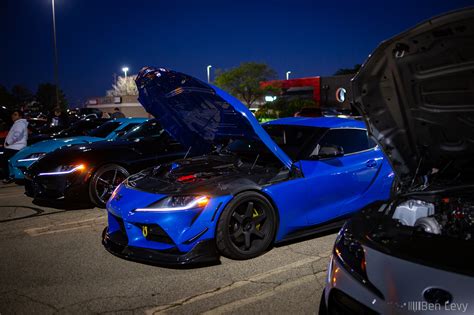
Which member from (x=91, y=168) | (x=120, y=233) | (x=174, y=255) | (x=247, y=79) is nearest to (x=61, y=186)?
(x=91, y=168)

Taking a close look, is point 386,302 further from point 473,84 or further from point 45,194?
point 45,194

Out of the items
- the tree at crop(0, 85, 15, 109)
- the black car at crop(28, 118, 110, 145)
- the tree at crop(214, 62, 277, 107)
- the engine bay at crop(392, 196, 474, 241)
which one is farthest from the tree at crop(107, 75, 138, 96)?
the engine bay at crop(392, 196, 474, 241)

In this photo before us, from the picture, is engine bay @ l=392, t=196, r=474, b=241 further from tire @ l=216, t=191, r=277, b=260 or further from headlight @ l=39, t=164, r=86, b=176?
headlight @ l=39, t=164, r=86, b=176

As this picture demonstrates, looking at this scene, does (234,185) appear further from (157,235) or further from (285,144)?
(285,144)

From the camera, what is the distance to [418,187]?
A: 310 cm

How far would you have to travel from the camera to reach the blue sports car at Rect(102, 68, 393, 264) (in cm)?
370

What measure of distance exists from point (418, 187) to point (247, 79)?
44.9 metres

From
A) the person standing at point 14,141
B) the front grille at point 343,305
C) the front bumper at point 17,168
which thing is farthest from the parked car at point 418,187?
the person standing at point 14,141

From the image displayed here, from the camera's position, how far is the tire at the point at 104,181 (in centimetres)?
Answer: 612

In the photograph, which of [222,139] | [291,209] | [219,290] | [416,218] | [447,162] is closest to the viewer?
[416,218]

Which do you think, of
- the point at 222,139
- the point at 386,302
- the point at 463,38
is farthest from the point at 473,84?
the point at 222,139

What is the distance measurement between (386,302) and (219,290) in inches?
71.5

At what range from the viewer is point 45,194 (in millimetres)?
6031

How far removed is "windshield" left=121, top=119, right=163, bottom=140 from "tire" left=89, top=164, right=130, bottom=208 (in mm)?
1162
